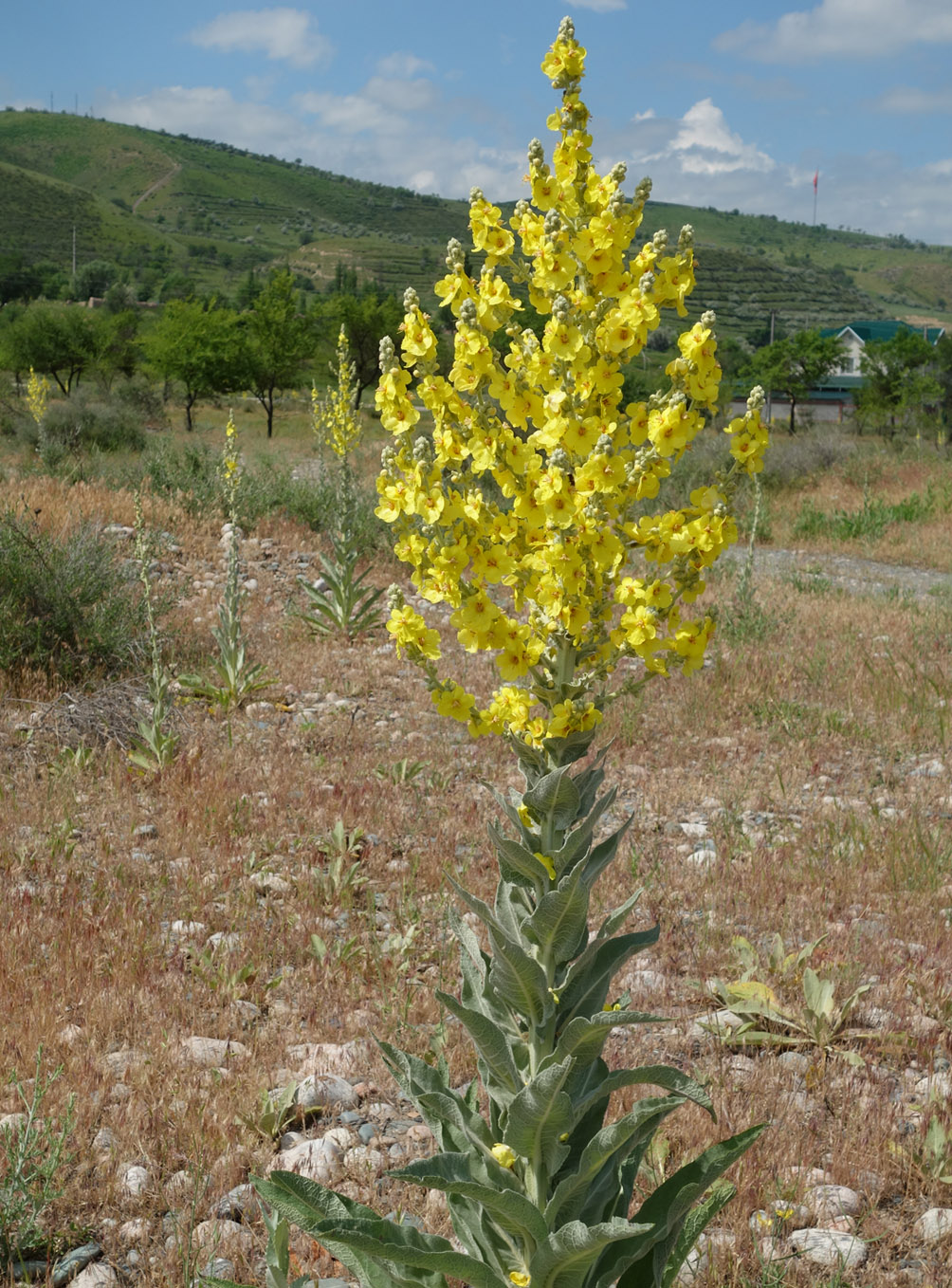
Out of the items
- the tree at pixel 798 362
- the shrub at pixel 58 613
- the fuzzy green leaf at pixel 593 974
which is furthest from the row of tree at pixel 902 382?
the fuzzy green leaf at pixel 593 974

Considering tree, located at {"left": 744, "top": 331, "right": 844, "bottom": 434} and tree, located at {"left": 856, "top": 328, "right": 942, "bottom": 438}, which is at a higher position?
tree, located at {"left": 744, "top": 331, "right": 844, "bottom": 434}

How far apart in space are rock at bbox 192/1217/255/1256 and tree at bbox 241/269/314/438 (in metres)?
41.5

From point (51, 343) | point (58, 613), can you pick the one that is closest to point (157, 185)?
point (51, 343)

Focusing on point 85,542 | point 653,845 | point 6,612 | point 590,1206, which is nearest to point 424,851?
point 653,845

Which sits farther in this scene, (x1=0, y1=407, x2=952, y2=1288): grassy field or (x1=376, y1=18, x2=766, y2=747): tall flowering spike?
(x1=0, y1=407, x2=952, y2=1288): grassy field

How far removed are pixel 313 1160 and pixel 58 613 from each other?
5.23 m

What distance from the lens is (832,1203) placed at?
2508 millimetres

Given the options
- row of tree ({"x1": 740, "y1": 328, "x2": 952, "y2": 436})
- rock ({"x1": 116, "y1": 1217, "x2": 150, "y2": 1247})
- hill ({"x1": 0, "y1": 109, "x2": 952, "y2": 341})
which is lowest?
rock ({"x1": 116, "y1": 1217, "x2": 150, "y2": 1247})

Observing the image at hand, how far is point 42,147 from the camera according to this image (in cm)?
16550

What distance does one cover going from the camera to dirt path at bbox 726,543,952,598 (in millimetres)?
11591

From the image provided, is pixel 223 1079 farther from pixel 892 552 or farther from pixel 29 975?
pixel 892 552

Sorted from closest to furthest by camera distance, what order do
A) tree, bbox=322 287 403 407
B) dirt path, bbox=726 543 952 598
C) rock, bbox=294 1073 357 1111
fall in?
rock, bbox=294 1073 357 1111, dirt path, bbox=726 543 952 598, tree, bbox=322 287 403 407

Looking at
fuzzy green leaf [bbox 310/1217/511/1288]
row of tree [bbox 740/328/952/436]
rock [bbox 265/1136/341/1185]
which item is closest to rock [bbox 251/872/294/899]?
rock [bbox 265/1136/341/1185]

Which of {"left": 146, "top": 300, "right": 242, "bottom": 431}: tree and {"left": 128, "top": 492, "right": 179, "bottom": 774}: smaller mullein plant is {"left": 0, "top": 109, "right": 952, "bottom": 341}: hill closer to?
{"left": 146, "top": 300, "right": 242, "bottom": 431}: tree
